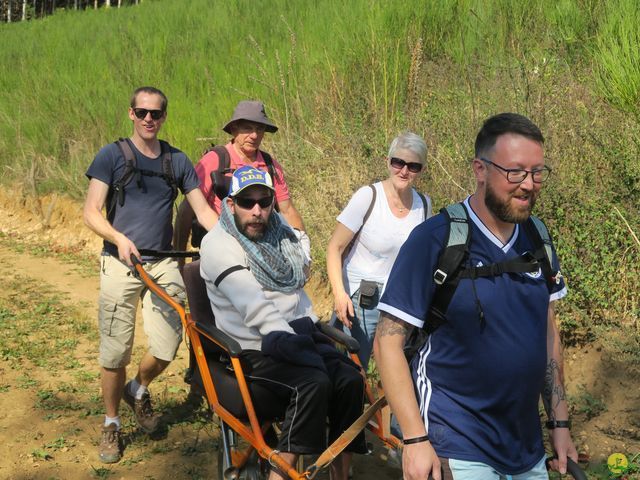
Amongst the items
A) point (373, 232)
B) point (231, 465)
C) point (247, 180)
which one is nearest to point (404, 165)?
point (373, 232)

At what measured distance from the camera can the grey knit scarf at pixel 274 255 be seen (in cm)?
407

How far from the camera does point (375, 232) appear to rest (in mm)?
4555

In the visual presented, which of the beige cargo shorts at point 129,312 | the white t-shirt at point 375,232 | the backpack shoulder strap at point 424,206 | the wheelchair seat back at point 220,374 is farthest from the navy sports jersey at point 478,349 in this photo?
the beige cargo shorts at point 129,312

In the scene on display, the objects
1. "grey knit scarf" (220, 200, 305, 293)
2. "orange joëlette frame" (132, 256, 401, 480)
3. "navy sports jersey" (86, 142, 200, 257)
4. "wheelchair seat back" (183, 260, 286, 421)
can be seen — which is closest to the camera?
"orange joëlette frame" (132, 256, 401, 480)

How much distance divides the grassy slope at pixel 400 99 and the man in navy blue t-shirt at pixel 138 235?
2521 mm

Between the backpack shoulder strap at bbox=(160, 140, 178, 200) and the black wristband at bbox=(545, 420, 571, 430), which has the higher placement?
the backpack shoulder strap at bbox=(160, 140, 178, 200)

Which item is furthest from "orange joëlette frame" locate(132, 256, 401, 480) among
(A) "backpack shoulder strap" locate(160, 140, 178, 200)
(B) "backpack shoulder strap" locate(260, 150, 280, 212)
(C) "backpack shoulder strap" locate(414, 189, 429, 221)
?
(B) "backpack shoulder strap" locate(260, 150, 280, 212)

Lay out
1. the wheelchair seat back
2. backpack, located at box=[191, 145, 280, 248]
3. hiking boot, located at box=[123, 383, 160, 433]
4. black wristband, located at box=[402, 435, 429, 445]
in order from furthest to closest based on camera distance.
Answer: backpack, located at box=[191, 145, 280, 248]
hiking boot, located at box=[123, 383, 160, 433]
the wheelchair seat back
black wristband, located at box=[402, 435, 429, 445]

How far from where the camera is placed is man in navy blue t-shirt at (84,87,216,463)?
5.05m

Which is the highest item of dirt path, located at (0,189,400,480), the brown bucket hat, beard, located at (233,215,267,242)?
the brown bucket hat

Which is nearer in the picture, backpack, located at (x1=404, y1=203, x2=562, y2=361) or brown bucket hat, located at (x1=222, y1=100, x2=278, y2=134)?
backpack, located at (x1=404, y1=203, x2=562, y2=361)

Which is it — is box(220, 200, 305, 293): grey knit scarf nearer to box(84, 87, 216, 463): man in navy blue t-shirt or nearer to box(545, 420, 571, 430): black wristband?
box(84, 87, 216, 463): man in navy blue t-shirt

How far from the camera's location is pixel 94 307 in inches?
336

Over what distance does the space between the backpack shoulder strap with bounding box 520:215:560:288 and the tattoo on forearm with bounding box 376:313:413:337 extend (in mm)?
496
